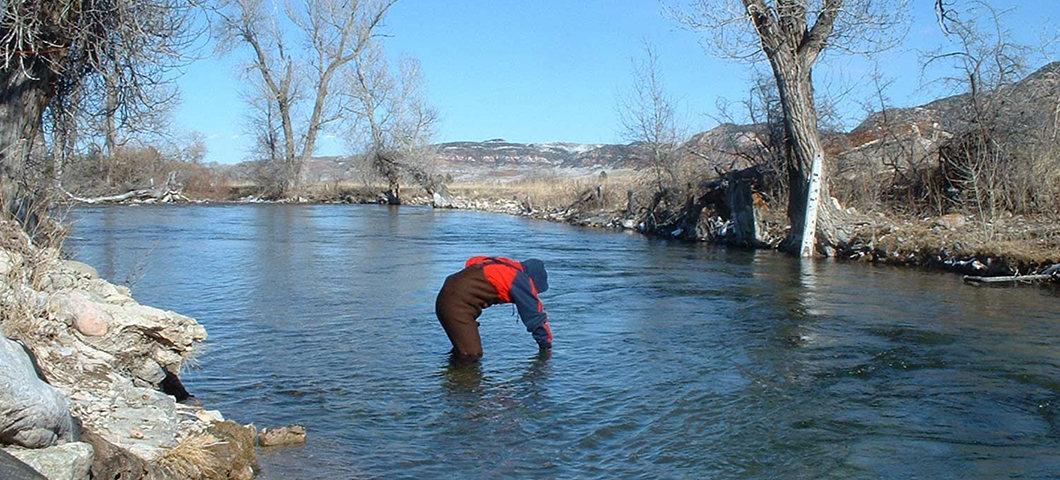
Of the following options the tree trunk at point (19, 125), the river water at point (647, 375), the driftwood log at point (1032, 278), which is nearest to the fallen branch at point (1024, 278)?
the driftwood log at point (1032, 278)

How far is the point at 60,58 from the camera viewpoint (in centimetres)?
898

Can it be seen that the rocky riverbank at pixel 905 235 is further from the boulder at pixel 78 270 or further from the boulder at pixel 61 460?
the boulder at pixel 61 460

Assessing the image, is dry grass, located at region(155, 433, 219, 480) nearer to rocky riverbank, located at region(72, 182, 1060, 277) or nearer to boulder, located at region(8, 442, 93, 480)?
boulder, located at region(8, 442, 93, 480)

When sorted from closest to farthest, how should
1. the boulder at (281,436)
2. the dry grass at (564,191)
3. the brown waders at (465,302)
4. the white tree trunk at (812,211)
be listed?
the boulder at (281,436), the brown waders at (465,302), the white tree trunk at (812,211), the dry grass at (564,191)

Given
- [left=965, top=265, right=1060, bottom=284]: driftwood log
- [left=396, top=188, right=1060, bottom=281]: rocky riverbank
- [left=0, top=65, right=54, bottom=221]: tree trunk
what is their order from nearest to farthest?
[left=0, top=65, right=54, bottom=221]: tree trunk
[left=965, top=265, right=1060, bottom=284]: driftwood log
[left=396, top=188, right=1060, bottom=281]: rocky riverbank

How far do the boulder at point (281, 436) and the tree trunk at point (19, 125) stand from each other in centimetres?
356

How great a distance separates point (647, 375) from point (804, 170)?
14630 millimetres

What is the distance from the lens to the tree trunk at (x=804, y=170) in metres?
21.8

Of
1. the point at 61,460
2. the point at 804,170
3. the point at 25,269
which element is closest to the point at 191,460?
the point at 61,460

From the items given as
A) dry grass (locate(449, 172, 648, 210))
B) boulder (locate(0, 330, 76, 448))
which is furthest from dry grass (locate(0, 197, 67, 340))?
dry grass (locate(449, 172, 648, 210))

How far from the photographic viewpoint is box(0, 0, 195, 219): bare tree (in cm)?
830

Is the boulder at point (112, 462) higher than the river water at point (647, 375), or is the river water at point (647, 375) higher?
the boulder at point (112, 462)

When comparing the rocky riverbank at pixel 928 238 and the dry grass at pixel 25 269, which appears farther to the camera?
the rocky riverbank at pixel 928 238

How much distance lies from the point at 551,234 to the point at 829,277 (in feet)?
43.6
